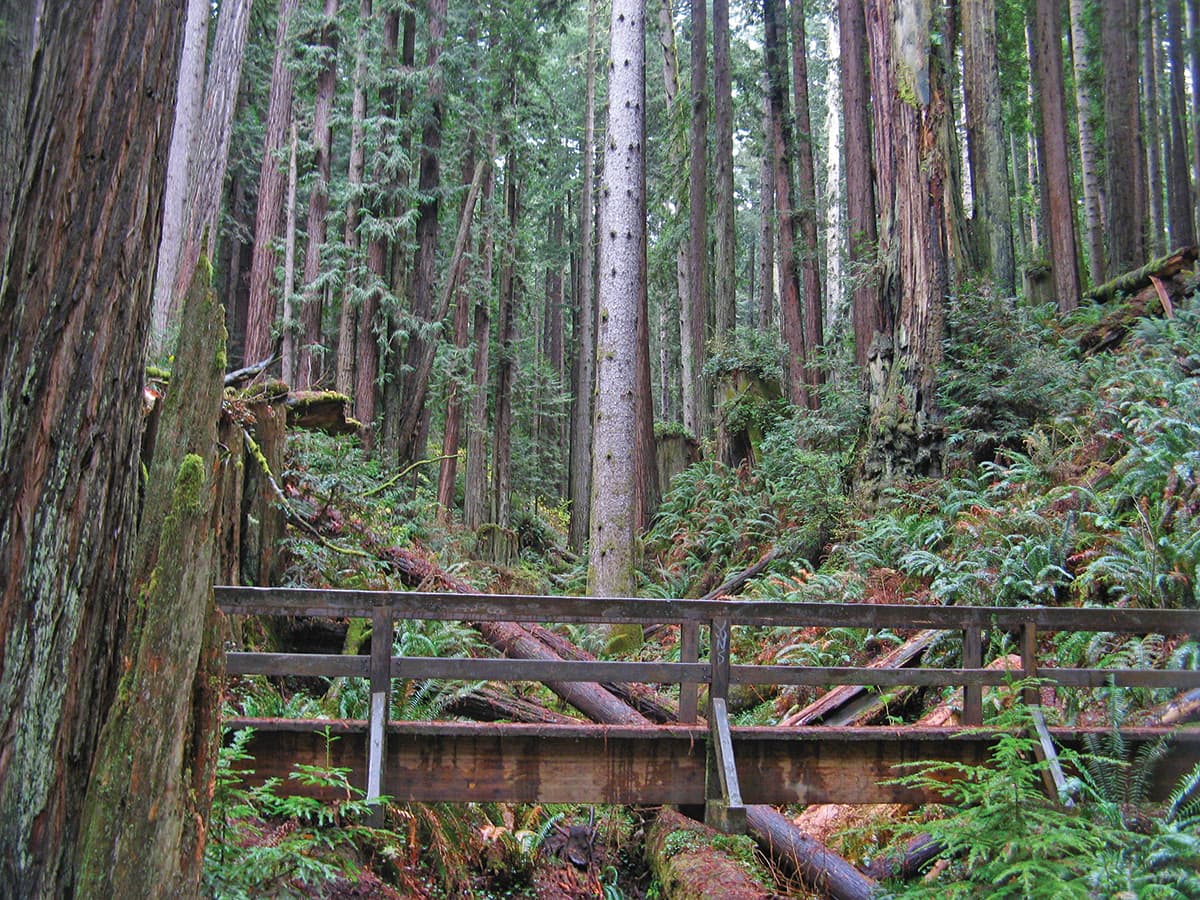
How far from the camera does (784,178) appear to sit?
71.8 feet

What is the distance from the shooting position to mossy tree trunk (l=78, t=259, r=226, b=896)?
3174mm

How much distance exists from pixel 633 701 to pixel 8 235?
567 cm

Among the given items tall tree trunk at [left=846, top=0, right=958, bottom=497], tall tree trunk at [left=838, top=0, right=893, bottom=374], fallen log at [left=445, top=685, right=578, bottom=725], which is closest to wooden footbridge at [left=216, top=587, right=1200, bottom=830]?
fallen log at [left=445, top=685, right=578, bottom=725]

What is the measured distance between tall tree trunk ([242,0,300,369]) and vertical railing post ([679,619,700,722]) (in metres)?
12.4

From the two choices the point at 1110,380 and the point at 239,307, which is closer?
the point at 1110,380

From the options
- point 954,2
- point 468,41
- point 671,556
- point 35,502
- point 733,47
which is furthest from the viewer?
point 733,47

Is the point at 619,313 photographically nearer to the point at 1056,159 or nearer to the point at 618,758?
the point at 618,758

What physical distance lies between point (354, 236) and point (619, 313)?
33.9 ft

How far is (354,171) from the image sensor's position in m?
18.9

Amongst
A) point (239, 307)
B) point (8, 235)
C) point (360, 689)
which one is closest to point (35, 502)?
point (8, 235)

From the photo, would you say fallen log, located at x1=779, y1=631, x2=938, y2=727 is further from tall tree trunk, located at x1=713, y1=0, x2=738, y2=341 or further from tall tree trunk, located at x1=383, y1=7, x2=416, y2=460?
tall tree trunk, located at x1=713, y1=0, x2=738, y2=341

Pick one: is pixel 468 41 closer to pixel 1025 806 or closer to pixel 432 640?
pixel 432 640

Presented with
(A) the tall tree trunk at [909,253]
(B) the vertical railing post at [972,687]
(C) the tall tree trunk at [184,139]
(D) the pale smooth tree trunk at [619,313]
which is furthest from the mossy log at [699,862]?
(C) the tall tree trunk at [184,139]

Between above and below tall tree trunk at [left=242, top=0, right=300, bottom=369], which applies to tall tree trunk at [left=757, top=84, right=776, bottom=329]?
above
